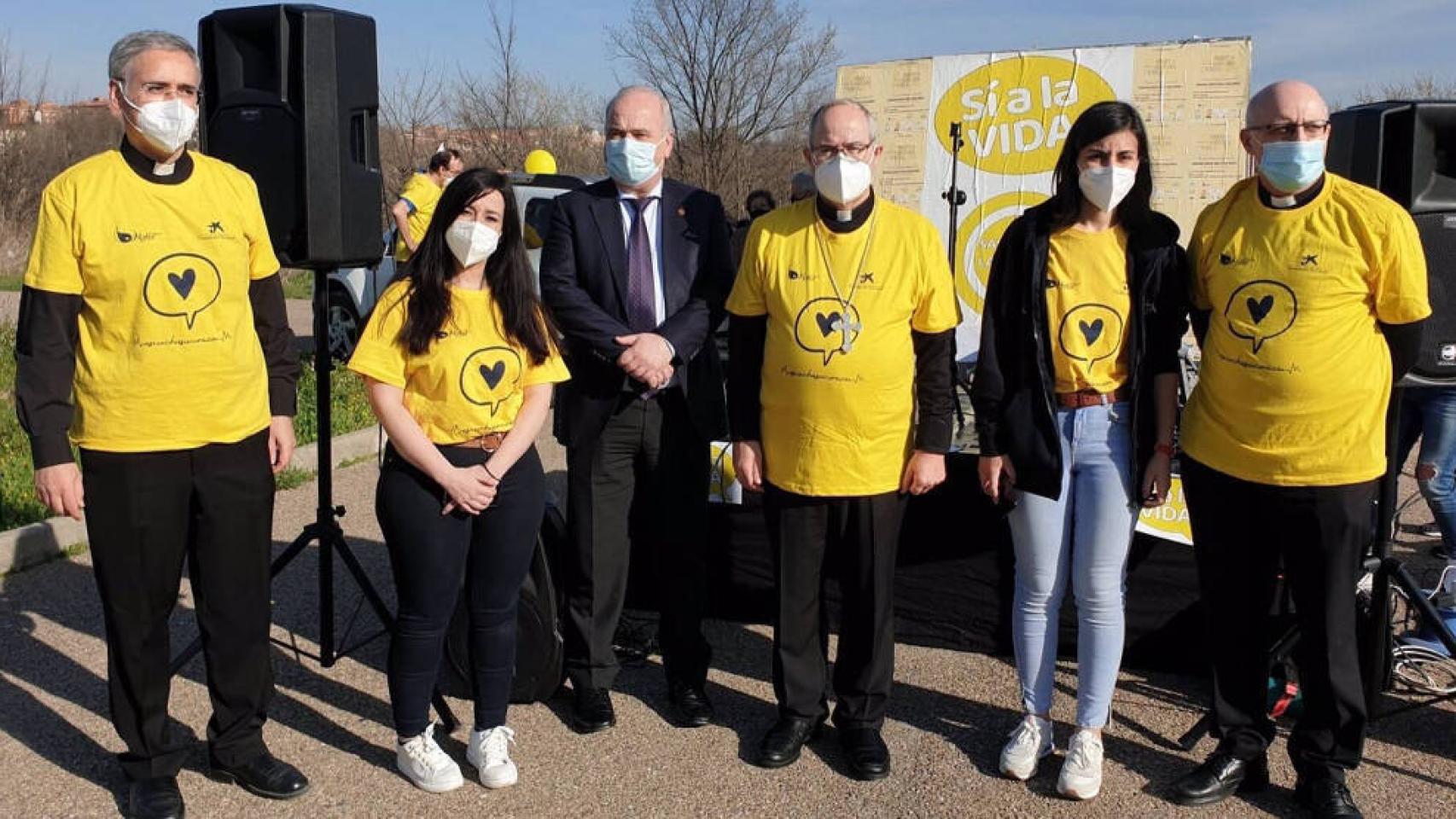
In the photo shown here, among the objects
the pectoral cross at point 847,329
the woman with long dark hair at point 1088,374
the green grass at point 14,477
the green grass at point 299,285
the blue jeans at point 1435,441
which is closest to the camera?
the woman with long dark hair at point 1088,374

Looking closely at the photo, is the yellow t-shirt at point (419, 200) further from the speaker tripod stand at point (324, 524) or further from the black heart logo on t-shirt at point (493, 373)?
the black heart logo on t-shirt at point (493, 373)

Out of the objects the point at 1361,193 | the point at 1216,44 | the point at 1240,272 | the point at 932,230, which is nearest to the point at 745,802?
the point at 932,230

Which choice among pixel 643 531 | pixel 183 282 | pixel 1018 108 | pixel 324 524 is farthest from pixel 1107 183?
pixel 1018 108

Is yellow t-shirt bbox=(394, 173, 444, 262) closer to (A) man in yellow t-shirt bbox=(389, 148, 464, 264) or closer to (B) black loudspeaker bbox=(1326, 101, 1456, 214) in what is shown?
(A) man in yellow t-shirt bbox=(389, 148, 464, 264)

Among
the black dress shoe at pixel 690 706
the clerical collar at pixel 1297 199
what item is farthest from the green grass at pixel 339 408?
the clerical collar at pixel 1297 199

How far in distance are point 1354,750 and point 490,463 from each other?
2426 millimetres

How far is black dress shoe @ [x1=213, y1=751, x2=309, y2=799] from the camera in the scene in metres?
3.26

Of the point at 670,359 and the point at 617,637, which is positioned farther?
the point at 617,637

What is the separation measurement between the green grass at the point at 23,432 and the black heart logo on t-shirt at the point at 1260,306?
342 centimetres

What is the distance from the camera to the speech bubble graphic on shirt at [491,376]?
3136mm

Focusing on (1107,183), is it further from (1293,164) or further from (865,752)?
(865,752)

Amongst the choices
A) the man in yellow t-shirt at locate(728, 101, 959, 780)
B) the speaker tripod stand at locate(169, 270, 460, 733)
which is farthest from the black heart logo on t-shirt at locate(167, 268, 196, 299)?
the man in yellow t-shirt at locate(728, 101, 959, 780)

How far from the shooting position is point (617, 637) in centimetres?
436

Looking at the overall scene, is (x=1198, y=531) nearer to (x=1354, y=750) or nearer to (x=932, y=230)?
(x=1354, y=750)
